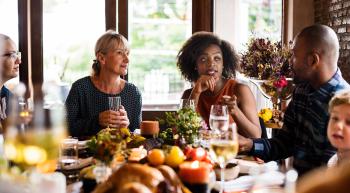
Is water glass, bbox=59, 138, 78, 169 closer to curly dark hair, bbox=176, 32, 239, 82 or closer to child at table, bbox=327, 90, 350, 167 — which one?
child at table, bbox=327, 90, 350, 167

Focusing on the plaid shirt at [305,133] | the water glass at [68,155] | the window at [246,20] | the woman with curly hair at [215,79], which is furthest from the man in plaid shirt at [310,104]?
the window at [246,20]

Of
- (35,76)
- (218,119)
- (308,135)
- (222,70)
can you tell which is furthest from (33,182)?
(35,76)

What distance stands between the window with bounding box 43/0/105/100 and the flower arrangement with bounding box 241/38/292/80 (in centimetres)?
149

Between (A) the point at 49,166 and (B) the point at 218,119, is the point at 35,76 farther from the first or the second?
(A) the point at 49,166

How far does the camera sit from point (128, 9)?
4504mm

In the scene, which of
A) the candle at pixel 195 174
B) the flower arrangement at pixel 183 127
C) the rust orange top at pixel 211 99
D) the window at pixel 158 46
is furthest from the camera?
the window at pixel 158 46

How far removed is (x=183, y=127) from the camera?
220cm

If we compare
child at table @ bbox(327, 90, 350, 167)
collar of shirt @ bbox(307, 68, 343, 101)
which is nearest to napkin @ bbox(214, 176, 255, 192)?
child at table @ bbox(327, 90, 350, 167)

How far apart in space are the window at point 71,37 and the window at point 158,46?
1.17ft

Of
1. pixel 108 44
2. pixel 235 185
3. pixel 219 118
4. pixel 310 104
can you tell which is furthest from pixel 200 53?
pixel 235 185

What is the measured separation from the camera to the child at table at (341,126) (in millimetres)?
1896

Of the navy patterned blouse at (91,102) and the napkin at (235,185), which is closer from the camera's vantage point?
the napkin at (235,185)

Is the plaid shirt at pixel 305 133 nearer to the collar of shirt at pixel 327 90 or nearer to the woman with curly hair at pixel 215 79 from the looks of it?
the collar of shirt at pixel 327 90

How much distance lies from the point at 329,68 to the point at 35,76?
287 centimetres
